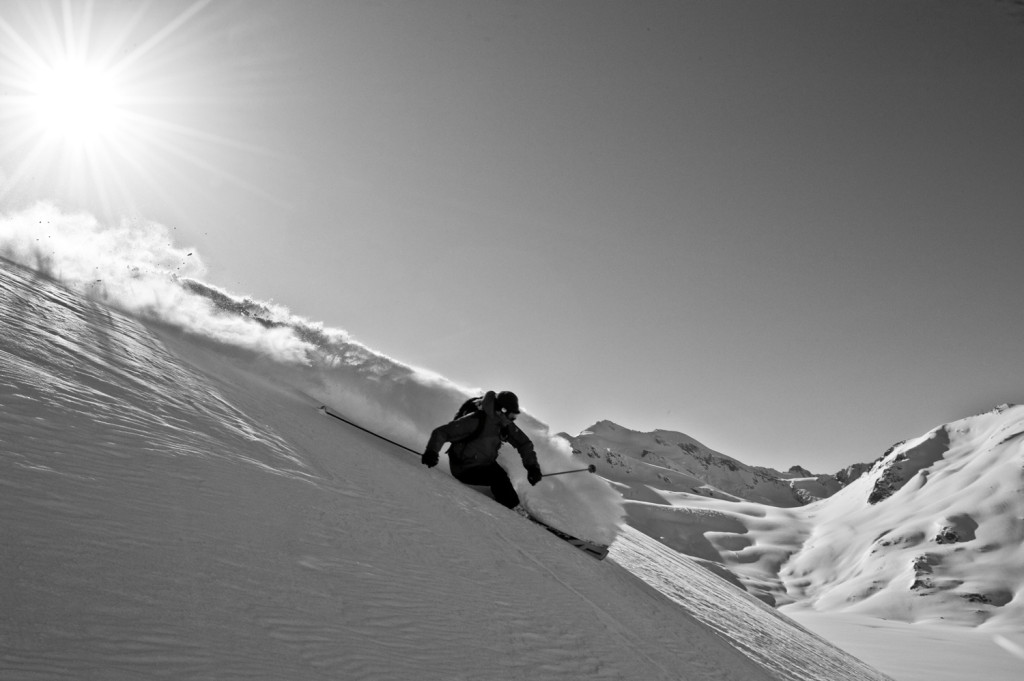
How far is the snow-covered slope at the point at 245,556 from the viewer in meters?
2.67

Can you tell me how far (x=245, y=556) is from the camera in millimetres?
3562

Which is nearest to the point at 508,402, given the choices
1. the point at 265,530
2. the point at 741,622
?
the point at 741,622

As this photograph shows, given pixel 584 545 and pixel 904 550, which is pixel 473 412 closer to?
pixel 584 545

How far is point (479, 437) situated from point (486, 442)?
14cm

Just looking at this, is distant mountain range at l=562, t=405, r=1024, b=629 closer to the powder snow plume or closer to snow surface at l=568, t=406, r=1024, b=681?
snow surface at l=568, t=406, r=1024, b=681

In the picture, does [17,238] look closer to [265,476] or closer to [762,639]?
[265,476]

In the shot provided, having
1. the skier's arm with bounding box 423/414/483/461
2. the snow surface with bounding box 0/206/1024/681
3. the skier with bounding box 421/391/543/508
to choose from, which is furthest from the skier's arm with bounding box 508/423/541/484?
the snow surface with bounding box 0/206/1024/681

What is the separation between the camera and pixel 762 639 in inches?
314

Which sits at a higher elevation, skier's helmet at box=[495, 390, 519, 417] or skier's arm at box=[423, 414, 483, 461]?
skier's helmet at box=[495, 390, 519, 417]

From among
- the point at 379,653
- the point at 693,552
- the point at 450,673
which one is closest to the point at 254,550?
the point at 379,653

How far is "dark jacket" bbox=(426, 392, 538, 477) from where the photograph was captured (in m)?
9.38

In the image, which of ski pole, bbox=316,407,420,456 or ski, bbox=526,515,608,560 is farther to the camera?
ski pole, bbox=316,407,420,456

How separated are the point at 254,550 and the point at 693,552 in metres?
170

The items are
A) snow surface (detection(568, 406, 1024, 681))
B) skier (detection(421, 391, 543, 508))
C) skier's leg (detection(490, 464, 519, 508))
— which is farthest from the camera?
snow surface (detection(568, 406, 1024, 681))
